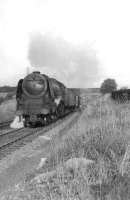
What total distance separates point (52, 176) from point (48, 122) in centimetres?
1309

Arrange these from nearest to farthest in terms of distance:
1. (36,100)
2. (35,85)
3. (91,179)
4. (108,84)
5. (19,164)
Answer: (91,179) < (19,164) < (36,100) < (35,85) < (108,84)

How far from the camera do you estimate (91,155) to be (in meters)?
6.29

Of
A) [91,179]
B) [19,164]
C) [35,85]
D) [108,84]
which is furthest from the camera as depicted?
[108,84]

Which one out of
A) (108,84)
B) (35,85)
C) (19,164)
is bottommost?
(19,164)

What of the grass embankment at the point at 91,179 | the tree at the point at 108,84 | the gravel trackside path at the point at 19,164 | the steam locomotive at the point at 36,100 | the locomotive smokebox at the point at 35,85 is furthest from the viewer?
the tree at the point at 108,84

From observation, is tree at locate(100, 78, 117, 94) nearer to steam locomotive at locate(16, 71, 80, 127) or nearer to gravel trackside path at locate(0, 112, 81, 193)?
steam locomotive at locate(16, 71, 80, 127)

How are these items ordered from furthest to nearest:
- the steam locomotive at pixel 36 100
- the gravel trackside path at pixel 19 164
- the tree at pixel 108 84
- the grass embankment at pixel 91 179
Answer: the tree at pixel 108 84 < the steam locomotive at pixel 36 100 < the gravel trackside path at pixel 19 164 < the grass embankment at pixel 91 179

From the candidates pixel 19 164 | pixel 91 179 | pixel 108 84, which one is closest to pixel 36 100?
pixel 19 164

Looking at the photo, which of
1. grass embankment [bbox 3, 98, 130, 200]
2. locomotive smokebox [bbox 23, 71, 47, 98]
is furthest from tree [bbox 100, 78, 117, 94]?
grass embankment [bbox 3, 98, 130, 200]

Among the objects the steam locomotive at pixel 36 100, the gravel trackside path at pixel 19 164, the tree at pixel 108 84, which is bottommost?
the gravel trackside path at pixel 19 164

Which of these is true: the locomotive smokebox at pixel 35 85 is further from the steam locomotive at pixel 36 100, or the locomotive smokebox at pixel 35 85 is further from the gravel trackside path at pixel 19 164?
the gravel trackside path at pixel 19 164

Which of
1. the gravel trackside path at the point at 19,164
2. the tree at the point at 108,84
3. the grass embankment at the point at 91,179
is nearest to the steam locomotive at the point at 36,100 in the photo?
the gravel trackside path at the point at 19,164

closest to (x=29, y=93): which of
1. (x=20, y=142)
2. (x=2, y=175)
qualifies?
(x=20, y=142)

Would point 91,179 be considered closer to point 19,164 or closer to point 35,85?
point 19,164
